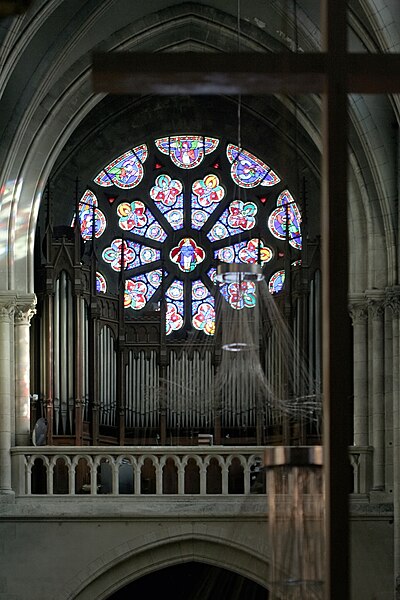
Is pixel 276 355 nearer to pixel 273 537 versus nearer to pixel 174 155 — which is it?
pixel 174 155

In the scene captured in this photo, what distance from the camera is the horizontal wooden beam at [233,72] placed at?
659 cm

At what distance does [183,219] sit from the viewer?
26.3 meters

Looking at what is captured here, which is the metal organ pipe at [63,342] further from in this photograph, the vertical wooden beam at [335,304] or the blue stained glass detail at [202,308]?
the vertical wooden beam at [335,304]

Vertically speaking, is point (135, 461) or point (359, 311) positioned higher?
point (359, 311)

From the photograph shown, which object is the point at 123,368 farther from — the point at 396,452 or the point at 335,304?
the point at 335,304

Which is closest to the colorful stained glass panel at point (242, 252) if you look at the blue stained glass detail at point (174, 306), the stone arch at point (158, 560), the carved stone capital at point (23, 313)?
the blue stained glass detail at point (174, 306)

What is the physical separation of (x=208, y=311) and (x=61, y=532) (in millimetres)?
5982

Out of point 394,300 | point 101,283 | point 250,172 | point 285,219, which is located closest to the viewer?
point 394,300

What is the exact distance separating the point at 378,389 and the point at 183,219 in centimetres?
608

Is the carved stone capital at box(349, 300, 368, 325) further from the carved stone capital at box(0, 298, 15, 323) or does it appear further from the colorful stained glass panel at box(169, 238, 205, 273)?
the colorful stained glass panel at box(169, 238, 205, 273)

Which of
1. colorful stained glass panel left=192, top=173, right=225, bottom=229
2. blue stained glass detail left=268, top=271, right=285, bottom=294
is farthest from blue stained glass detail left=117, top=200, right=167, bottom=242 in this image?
blue stained glass detail left=268, top=271, right=285, bottom=294

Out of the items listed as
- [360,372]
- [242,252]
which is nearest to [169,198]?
[242,252]

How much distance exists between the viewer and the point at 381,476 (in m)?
21.1

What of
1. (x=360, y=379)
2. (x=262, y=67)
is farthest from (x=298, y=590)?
(x=360, y=379)
